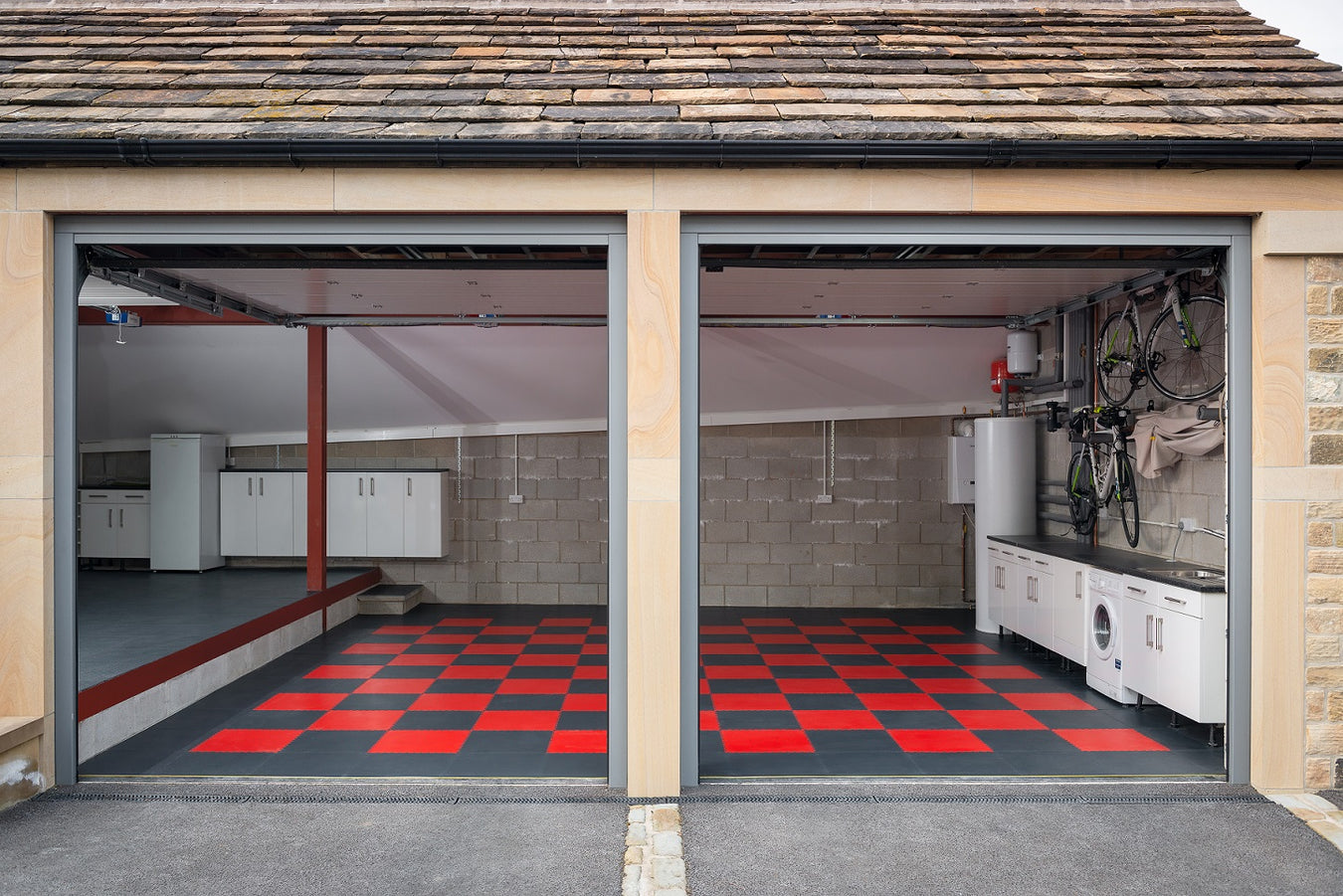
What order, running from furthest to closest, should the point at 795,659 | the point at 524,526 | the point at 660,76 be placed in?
the point at 524,526, the point at 795,659, the point at 660,76

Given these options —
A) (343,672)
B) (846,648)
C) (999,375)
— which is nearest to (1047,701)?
(846,648)

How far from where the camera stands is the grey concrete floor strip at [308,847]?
2.96 m

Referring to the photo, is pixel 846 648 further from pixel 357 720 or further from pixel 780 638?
pixel 357 720

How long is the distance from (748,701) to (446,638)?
10.3 ft

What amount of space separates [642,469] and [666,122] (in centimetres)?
140

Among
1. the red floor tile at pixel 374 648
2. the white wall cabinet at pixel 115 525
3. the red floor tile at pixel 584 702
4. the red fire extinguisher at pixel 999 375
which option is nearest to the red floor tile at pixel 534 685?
the red floor tile at pixel 584 702

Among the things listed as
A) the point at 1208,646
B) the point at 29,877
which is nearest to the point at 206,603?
the point at 29,877

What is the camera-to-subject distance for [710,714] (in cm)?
518

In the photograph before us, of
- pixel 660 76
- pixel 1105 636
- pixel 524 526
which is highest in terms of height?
pixel 660 76

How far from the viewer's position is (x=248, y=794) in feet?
12.3

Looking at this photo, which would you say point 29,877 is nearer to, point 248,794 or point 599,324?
point 248,794

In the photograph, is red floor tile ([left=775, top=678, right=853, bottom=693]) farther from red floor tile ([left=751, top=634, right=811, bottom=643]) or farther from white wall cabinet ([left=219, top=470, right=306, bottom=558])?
white wall cabinet ([left=219, top=470, right=306, bottom=558])

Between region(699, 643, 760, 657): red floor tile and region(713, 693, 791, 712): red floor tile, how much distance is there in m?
1.23

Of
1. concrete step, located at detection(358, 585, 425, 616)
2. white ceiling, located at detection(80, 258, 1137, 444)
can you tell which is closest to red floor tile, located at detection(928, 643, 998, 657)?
white ceiling, located at detection(80, 258, 1137, 444)
